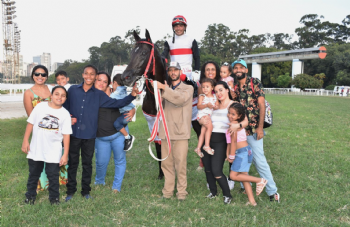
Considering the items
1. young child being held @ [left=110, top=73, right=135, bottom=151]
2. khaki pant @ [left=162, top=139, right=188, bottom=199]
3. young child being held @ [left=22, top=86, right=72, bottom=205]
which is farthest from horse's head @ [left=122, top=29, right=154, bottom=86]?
khaki pant @ [left=162, top=139, right=188, bottom=199]

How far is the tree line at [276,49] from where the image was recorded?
48.1 metres

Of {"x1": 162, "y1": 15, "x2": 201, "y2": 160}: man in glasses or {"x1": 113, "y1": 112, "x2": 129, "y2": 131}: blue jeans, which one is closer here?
{"x1": 113, "y1": 112, "x2": 129, "y2": 131}: blue jeans

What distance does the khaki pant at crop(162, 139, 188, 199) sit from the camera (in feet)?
13.4

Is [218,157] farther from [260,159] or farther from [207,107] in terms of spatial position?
[207,107]

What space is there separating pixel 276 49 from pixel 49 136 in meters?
72.8

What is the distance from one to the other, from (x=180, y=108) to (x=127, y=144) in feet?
3.95

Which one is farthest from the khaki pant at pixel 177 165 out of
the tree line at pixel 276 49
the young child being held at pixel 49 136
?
the tree line at pixel 276 49

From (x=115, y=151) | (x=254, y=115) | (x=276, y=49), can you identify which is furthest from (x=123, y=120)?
(x=276, y=49)

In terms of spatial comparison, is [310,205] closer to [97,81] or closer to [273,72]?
[97,81]

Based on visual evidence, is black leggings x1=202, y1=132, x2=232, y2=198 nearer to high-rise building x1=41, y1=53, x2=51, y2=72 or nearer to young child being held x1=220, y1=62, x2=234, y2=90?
young child being held x1=220, y1=62, x2=234, y2=90

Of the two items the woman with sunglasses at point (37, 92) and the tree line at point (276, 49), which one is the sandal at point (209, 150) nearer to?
the woman with sunglasses at point (37, 92)

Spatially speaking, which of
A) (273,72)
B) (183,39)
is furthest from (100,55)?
(183,39)

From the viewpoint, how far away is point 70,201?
3.94m

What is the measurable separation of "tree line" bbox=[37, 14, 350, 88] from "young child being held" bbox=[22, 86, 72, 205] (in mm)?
36833
